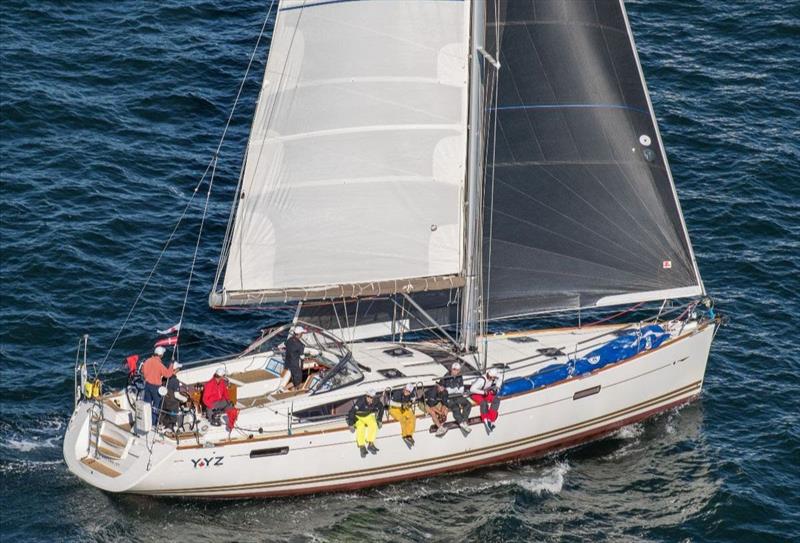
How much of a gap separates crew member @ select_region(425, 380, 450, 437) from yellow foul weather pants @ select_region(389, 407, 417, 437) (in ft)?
1.74

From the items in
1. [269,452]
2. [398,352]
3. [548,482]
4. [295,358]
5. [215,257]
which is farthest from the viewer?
[215,257]

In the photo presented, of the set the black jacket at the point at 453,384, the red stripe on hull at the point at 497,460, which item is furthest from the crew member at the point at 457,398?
the red stripe on hull at the point at 497,460

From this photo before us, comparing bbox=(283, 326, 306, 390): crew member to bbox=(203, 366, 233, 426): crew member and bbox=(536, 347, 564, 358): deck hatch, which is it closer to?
bbox=(203, 366, 233, 426): crew member

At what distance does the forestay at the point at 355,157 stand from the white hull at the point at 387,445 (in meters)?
4.19

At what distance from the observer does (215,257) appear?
A: 176ft

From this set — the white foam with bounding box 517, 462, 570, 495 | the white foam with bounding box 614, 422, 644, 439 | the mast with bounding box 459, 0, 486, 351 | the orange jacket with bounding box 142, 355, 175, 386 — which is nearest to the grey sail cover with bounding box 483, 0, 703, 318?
the mast with bounding box 459, 0, 486, 351

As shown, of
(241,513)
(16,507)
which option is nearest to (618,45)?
(241,513)

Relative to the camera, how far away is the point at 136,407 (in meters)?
42.6

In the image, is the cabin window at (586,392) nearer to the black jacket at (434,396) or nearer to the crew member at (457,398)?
the crew member at (457,398)

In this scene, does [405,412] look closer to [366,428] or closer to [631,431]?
[366,428]

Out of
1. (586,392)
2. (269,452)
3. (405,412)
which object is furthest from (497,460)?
(269,452)

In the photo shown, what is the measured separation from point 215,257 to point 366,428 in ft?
46.1

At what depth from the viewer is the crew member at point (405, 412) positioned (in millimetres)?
42156

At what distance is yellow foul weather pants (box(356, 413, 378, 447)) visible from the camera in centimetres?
4169
